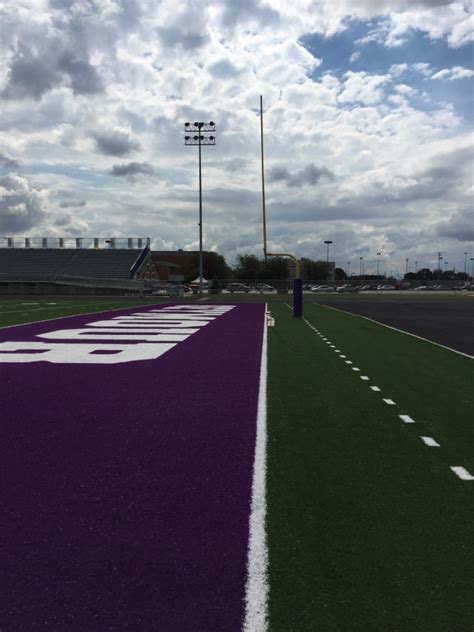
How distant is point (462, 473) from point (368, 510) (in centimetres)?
122

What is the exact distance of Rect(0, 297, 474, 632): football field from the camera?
2.76 m

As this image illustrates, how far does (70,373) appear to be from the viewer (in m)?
9.73

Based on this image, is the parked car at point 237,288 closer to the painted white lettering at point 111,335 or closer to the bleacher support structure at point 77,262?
the bleacher support structure at point 77,262

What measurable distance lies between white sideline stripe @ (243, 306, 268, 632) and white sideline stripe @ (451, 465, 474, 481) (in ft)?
5.27

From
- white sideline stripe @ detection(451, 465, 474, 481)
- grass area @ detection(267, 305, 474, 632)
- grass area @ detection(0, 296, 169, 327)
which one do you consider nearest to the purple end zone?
grass area @ detection(267, 305, 474, 632)

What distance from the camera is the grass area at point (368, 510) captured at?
2748 mm

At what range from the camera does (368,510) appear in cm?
390

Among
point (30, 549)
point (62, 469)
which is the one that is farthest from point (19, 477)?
point (30, 549)

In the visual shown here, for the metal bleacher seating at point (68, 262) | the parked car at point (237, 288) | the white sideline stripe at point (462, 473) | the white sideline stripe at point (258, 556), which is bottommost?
the parked car at point (237, 288)

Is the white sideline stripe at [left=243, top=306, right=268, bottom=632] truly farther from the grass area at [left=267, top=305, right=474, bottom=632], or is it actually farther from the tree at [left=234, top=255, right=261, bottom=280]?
the tree at [left=234, top=255, right=261, bottom=280]

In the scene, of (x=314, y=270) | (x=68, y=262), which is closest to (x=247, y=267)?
(x=314, y=270)

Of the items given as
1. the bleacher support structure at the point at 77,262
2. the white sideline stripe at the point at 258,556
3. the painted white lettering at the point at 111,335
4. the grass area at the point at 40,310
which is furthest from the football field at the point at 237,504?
the bleacher support structure at the point at 77,262

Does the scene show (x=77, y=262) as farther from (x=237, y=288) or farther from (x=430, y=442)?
(x=430, y=442)

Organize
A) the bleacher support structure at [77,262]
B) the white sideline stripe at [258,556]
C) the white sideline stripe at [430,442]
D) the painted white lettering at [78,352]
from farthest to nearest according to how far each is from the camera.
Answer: the bleacher support structure at [77,262] < the painted white lettering at [78,352] < the white sideline stripe at [430,442] < the white sideline stripe at [258,556]
